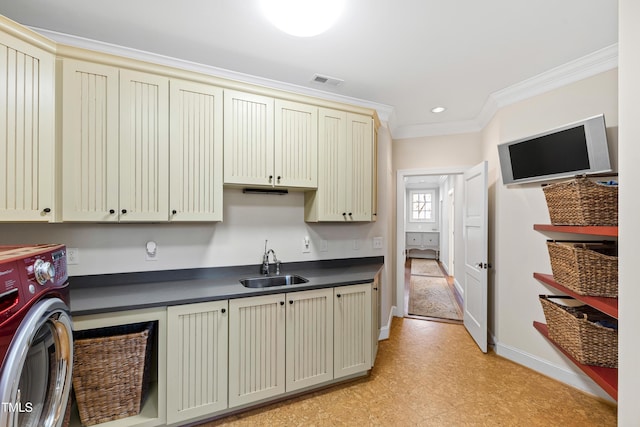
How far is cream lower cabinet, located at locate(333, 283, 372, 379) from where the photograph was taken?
2207 mm

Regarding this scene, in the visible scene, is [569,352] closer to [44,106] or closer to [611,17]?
[611,17]

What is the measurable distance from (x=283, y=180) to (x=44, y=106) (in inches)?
59.4

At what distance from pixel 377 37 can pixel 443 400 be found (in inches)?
105

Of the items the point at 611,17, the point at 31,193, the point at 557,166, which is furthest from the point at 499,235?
the point at 31,193

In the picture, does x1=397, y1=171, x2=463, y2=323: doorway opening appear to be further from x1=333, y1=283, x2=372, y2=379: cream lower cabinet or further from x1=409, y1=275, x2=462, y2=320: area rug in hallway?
x1=333, y1=283, x2=372, y2=379: cream lower cabinet

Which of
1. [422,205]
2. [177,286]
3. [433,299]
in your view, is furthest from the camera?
[422,205]

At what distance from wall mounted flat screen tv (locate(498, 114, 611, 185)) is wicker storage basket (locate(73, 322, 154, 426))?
319 centimetres

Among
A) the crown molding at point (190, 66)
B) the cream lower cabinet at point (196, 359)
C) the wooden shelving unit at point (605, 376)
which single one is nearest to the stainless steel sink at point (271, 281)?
the cream lower cabinet at point (196, 359)

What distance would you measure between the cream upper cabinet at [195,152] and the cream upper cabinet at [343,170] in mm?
842

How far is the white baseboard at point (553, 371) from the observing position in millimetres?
2179

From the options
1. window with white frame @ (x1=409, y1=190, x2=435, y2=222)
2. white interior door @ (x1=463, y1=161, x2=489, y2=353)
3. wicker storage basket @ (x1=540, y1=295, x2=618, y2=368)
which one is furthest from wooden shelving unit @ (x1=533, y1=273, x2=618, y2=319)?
window with white frame @ (x1=409, y1=190, x2=435, y2=222)

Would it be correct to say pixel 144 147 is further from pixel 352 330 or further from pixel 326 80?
pixel 352 330

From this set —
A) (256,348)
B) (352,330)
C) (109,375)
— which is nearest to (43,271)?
(109,375)

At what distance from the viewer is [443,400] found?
212cm
